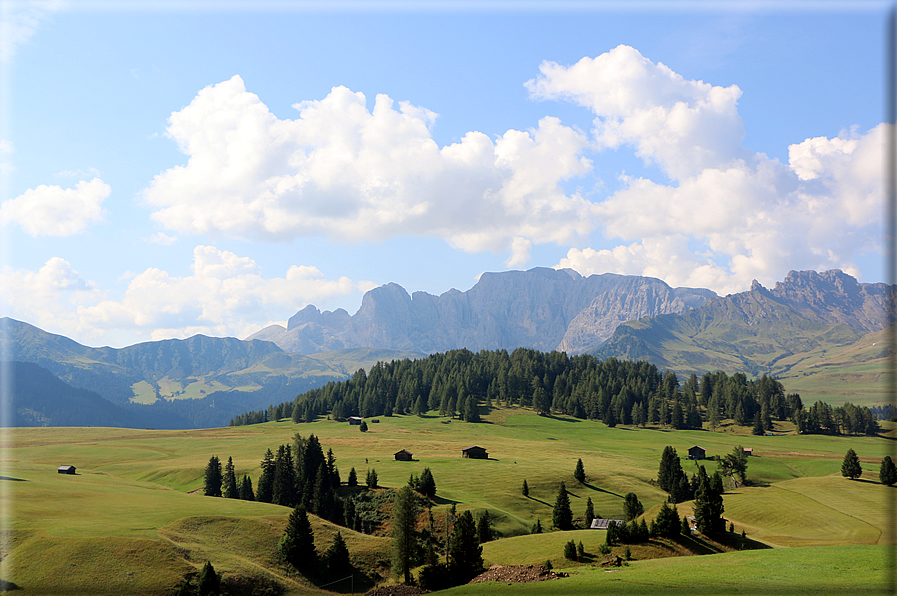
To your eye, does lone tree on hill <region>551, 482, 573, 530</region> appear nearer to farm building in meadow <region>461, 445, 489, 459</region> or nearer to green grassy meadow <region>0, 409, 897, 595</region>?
green grassy meadow <region>0, 409, 897, 595</region>

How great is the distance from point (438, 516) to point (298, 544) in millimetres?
27278

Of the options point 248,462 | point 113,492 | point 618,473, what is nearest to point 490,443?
point 618,473

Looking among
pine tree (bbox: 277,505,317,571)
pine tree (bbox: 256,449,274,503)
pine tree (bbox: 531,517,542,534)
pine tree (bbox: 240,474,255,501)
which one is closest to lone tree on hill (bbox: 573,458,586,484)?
pine tree (bbox: 531,517,542,534)

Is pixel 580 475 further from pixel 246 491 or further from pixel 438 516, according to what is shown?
pixel 246 491

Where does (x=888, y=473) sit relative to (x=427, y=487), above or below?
above

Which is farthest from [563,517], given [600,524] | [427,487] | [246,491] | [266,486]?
[246,491]

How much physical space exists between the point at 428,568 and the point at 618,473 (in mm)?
78238

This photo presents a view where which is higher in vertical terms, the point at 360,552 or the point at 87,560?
the point at 87,560

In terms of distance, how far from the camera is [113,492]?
8506cm

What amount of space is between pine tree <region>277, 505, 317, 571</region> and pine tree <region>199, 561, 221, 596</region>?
1390cm

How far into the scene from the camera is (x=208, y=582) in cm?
5625

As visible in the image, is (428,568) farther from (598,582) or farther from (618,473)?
(618,473)

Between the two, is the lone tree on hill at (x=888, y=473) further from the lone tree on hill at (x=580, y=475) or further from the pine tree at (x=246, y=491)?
the pine tree at (x=246, y=491)

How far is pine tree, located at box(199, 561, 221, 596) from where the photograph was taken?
56.0m
